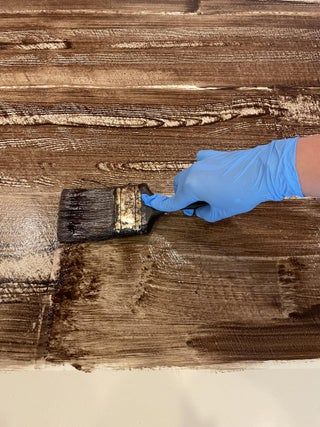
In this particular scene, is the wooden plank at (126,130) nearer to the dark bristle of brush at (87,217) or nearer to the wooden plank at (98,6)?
the dark bristle of brush at (87,217)

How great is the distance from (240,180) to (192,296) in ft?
1.22

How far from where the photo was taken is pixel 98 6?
187cm

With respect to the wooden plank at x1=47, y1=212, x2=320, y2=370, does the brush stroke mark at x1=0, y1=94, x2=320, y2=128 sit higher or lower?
higher

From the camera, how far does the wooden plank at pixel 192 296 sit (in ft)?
4.22

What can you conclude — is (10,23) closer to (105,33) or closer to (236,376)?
(105,33)

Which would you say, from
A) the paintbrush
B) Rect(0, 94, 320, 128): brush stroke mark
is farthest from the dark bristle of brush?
Rect(0, 94, 320, 128): brush stroke mark

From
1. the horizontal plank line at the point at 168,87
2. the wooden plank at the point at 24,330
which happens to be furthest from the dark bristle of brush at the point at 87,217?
the horizontal plank line at the point at 168,87

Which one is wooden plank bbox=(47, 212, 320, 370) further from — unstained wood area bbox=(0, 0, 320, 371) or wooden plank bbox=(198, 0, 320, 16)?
wooden plank bbox=(198, 0, 320, 16)

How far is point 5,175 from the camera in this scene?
1.51 meters

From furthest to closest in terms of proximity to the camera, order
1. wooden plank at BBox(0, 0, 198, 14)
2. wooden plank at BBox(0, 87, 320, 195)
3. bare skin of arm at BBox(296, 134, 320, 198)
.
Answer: wooden plank at BBox(0, 0, 198, 14) < wooden plank at BBox(0, 87, 320, 195) < bare skin of arm at BBox(296, 134, 320, 198)

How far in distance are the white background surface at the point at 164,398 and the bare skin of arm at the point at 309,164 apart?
0.51 meters

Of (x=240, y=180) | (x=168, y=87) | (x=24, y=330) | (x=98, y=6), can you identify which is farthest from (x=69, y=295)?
(x=98, y=6)

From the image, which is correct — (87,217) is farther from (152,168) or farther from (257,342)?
(257,342)

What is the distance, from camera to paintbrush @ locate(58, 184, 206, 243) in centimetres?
137
